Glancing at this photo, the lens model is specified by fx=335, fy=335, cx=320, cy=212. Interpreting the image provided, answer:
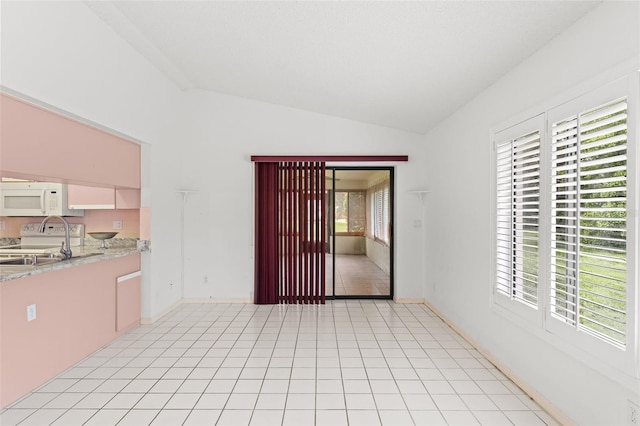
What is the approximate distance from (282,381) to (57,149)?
2672 millimetres

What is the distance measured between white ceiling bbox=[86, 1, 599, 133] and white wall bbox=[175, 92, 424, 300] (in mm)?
492

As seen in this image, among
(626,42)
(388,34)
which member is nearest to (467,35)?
(388,34)

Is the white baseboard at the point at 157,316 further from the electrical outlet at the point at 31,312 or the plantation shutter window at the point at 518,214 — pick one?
the plantation shutter window at the point at 518,214

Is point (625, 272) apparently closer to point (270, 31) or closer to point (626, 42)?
point (626, 42)

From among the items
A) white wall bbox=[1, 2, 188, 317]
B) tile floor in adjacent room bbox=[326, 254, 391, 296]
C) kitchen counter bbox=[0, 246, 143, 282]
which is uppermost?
white wall bbox=[1, 2, 188, 317]

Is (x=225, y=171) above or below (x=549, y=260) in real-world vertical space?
above

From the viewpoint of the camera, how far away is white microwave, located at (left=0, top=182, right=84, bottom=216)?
4.04m

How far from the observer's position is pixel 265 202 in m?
5.07

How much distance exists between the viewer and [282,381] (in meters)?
2.72

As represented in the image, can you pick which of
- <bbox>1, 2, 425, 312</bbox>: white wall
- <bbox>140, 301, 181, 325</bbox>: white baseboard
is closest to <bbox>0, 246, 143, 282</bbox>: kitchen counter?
<bbox>140, 301, 181, 325</bbox>: white baseboard

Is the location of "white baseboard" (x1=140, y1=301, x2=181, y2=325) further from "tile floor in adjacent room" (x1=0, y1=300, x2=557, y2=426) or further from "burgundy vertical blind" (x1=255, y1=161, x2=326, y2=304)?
"burgundy vertical blind" (x1=255, y1=161, x2=326, y2=304)

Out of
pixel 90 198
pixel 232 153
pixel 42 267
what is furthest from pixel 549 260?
pixel 90 198

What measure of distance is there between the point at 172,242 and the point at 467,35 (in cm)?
423

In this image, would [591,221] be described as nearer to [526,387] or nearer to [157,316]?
[526,387]
